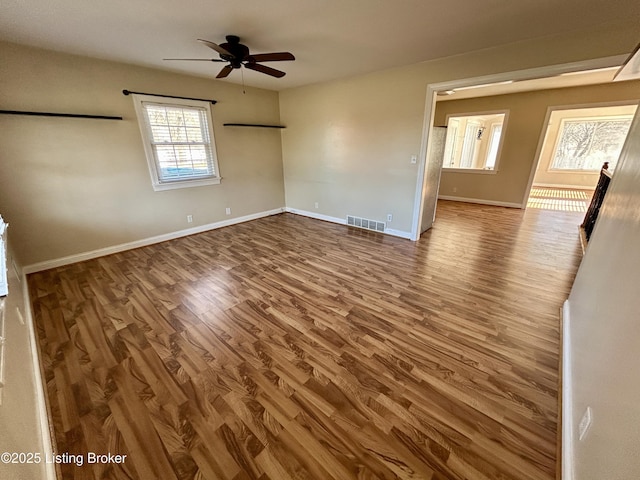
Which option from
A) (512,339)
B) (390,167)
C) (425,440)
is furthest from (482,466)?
(390,167)

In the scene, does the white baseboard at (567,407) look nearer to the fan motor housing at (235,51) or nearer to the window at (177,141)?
the fan motor housing at (235,51)

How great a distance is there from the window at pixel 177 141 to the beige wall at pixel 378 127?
5.66 ft

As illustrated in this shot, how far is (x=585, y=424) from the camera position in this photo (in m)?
1.08

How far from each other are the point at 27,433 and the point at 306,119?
5.17 m

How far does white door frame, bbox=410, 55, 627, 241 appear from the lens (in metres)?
2.50

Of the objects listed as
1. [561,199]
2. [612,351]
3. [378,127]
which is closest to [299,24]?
[378,127]

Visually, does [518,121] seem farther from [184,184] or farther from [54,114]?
[54,114]

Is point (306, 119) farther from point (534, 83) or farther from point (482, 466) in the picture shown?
point (482, 466)

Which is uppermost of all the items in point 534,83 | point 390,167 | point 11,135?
point 534,83

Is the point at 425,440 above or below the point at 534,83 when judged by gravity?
below

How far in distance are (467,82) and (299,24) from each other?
86.8 inches

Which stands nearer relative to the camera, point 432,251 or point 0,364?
point 0,364

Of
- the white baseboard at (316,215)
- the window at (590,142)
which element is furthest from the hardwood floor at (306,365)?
the window at (590,142)

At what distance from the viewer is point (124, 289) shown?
2766mm
